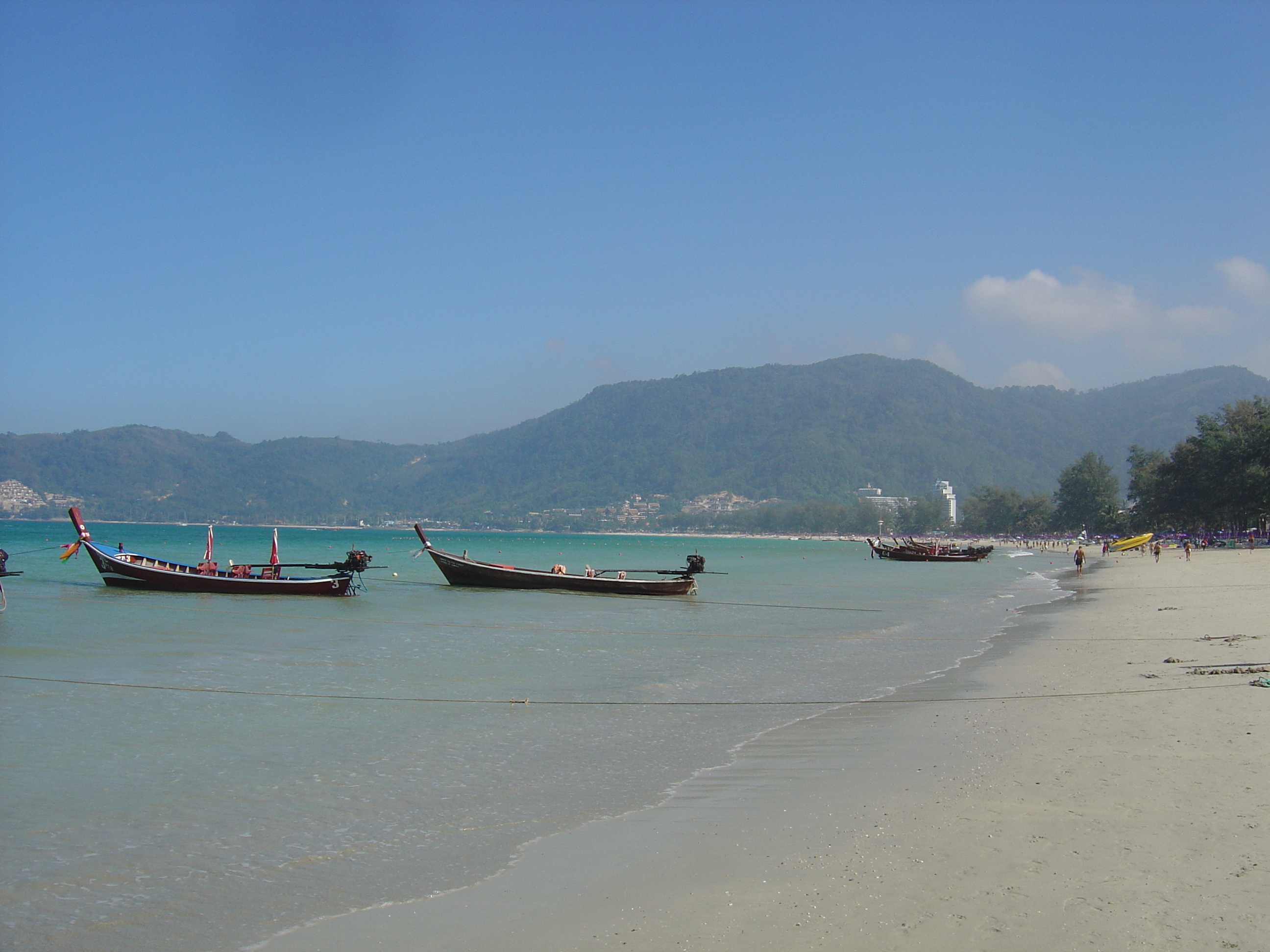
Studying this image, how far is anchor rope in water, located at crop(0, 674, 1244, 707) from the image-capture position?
12406 mm

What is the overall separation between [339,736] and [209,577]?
26.3 metres

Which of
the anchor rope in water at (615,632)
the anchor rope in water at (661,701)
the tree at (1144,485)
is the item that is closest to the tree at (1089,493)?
the tree at (1144,485)

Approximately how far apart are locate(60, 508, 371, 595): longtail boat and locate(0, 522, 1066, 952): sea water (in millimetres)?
5042

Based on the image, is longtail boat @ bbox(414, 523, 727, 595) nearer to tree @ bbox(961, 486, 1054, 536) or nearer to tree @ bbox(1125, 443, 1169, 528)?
tree @ bbox(1125, 443, 1169, 528)

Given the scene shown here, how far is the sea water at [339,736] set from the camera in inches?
253

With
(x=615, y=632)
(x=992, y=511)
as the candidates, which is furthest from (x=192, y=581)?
(x=992, y=511)

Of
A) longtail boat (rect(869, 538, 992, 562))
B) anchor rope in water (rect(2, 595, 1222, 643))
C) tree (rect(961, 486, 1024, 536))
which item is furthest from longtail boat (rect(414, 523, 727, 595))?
tree (rect(961, 486, 1024, 536))

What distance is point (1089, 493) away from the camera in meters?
136

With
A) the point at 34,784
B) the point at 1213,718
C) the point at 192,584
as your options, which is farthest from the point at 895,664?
the point at 192,584

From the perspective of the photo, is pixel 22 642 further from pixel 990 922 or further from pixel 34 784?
pixel 990 922

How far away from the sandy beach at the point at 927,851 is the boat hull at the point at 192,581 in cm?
2668

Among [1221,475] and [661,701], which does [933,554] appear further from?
[661,701]

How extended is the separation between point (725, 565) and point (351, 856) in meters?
71.7

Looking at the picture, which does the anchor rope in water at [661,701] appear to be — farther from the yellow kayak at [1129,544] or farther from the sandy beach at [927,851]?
Answer: the yellow kayak at [1129,544]
